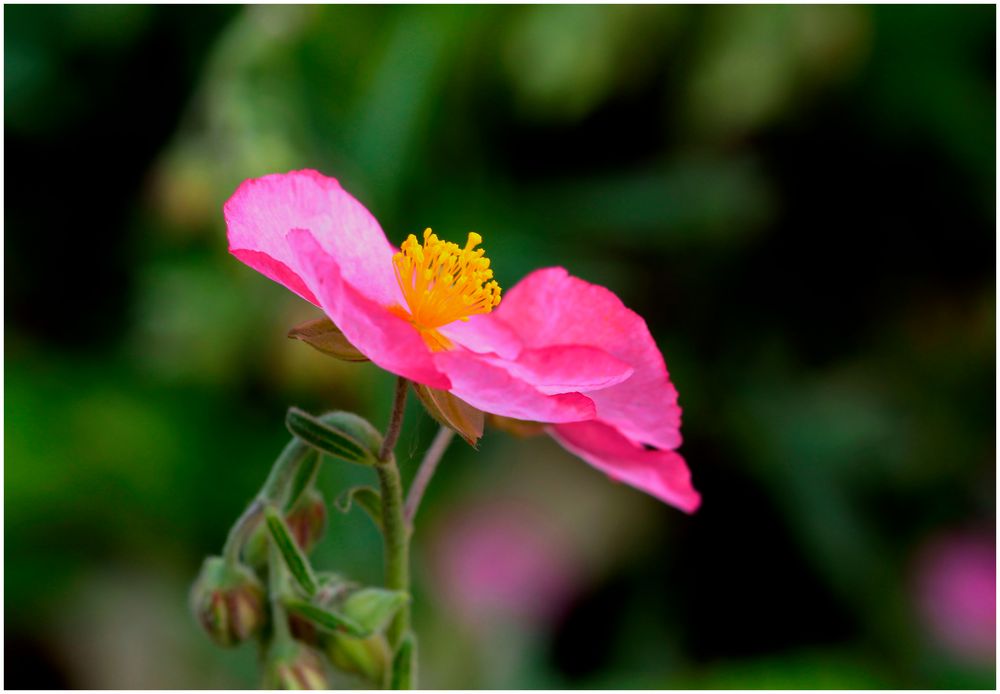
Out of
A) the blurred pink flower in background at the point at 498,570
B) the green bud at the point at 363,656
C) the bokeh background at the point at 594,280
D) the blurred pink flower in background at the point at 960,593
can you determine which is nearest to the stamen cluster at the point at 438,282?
the green bud at the point at 363,656

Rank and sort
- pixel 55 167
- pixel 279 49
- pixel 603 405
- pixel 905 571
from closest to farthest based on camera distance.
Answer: pixel 603 405 → pixel 279 49 → pixel 905 571 → pixel 55 167

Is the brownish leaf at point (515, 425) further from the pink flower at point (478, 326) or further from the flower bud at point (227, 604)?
the flower bud at point (227, 604)

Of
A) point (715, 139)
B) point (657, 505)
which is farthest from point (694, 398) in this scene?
point (715, 139)

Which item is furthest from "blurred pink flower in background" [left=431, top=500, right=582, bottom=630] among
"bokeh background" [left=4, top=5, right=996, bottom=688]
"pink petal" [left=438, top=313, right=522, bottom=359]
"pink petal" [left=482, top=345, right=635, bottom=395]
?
"pink petal" [left=482, top=345, right=635, bottom=395]

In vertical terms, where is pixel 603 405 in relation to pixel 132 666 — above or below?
above

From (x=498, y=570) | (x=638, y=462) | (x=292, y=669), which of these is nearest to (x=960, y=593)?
(x=498, y=570)

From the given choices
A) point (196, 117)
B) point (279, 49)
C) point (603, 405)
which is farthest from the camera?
point (196, 117)

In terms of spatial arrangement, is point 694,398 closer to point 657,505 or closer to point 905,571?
point 657,505

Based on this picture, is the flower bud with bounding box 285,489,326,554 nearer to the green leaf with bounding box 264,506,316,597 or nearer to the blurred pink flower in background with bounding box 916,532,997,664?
the green leaf with bounding box 264,506,316,597
